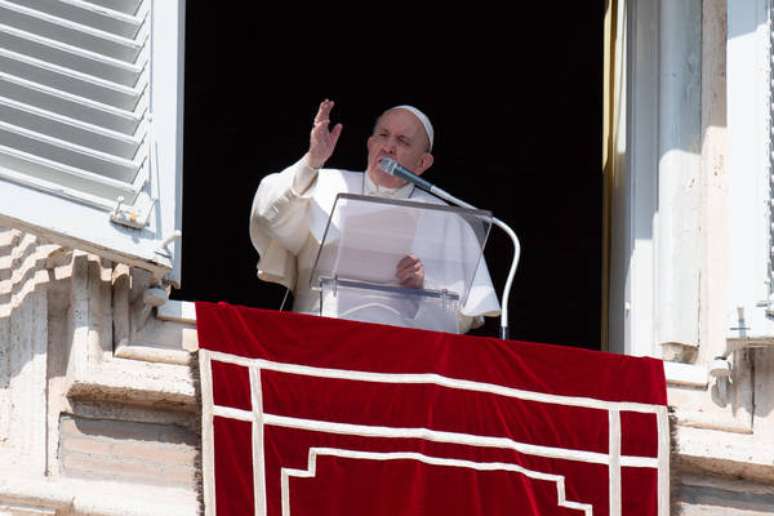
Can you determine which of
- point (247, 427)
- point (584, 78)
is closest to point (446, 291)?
point (247, 427)

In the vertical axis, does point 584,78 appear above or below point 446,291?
above

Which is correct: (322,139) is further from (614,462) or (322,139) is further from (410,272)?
(614,462)

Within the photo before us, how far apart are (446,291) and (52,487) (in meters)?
1.23

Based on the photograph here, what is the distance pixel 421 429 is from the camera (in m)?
8.40

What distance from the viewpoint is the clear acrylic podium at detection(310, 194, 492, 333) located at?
8.64 metres

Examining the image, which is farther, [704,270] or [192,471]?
[704,270]

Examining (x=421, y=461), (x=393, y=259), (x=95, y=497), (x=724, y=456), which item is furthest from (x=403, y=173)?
(x=95, y=497)

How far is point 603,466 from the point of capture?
28.0 ft

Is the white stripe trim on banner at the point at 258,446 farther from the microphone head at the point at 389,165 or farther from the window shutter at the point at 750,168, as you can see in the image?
the window shutter at the point at 750,168

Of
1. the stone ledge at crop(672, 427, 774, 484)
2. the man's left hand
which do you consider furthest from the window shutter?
the man's left hand

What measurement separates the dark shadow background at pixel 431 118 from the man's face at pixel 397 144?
1929 mm

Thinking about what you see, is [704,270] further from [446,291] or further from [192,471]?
[192,471]

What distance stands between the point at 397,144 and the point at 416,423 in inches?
48.5

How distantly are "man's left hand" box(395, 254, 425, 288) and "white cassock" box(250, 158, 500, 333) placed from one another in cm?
23
